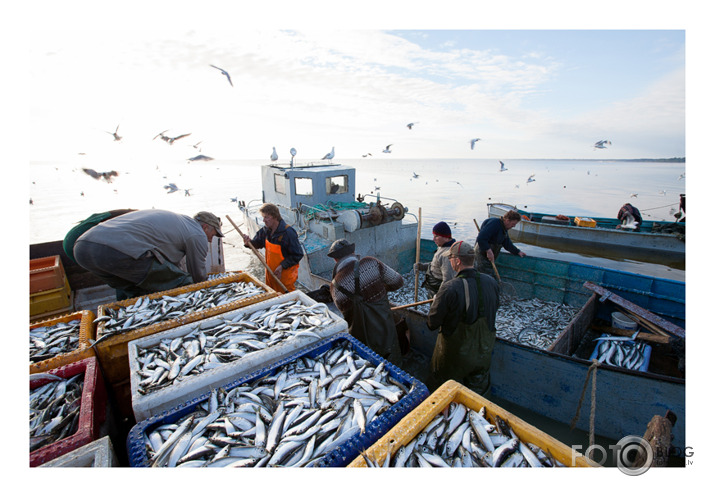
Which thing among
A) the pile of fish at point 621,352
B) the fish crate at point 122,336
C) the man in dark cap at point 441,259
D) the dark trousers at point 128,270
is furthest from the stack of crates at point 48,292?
the pile of fish at point 621,352

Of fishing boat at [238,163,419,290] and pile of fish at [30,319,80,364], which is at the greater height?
fishing boat at [238,163,419,290]

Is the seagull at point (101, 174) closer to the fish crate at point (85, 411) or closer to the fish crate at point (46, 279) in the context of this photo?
the fish crate at point (46, 279)

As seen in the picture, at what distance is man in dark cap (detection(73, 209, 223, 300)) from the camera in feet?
13.4

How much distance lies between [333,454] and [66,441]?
179 cm

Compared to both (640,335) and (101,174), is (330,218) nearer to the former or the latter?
(101,174)

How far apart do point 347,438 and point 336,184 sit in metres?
10.8

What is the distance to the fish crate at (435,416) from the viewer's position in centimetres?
199

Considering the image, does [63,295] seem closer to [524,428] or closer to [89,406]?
[89,406]

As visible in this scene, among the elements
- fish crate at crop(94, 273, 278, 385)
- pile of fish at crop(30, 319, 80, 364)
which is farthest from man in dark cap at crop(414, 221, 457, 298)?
pile of fish at crop(30, 319, 80, 364)

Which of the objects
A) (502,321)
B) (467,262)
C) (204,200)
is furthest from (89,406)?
(204,200)

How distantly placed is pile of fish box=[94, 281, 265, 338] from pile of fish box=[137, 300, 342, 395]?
49 centimetres

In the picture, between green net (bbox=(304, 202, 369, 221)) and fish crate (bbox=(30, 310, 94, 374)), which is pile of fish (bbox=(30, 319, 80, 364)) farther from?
green net (bbox=(304, 202, 369, 221))

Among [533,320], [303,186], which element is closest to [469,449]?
[533,320]

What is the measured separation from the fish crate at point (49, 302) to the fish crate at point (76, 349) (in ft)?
8.50
